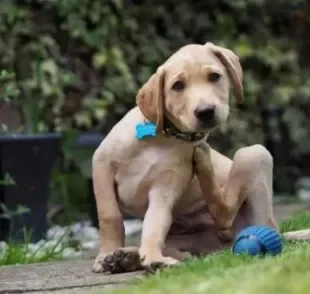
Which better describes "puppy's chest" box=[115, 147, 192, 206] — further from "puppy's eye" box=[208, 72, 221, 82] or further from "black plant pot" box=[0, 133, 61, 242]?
"black plant pot" box=[0, 133, 61, 242]

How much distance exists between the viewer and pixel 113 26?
21.7 ft

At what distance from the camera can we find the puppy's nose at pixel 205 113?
3.19 meters

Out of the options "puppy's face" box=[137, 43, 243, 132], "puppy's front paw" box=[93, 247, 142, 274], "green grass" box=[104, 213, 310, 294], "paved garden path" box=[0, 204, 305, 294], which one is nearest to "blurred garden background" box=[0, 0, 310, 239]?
"paved garden path" box=[0, 204, 305, 294]

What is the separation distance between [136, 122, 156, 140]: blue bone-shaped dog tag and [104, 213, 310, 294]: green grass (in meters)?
0.48

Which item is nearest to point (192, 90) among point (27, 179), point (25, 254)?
point (25, 254)

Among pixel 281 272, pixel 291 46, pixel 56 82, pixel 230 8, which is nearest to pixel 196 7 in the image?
pixel 230 8

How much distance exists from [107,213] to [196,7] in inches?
166

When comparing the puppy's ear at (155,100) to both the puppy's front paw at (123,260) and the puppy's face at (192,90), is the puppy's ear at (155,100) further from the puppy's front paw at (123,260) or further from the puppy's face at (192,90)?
the puppy's front paw at (123,260)

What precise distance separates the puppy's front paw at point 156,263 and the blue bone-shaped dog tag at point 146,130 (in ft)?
1.48

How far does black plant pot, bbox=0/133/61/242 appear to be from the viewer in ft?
16.2

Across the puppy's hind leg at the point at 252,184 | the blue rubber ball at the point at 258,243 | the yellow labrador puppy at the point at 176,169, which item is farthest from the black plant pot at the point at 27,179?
the blue rubber ball at the point at 258,243

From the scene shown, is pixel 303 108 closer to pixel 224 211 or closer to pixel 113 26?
pixel 113 26

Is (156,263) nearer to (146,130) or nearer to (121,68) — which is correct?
(146,130)

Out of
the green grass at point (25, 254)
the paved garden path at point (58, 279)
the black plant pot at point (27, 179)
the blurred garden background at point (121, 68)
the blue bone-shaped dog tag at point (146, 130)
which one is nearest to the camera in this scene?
the paved garden path at point (58, 279)
